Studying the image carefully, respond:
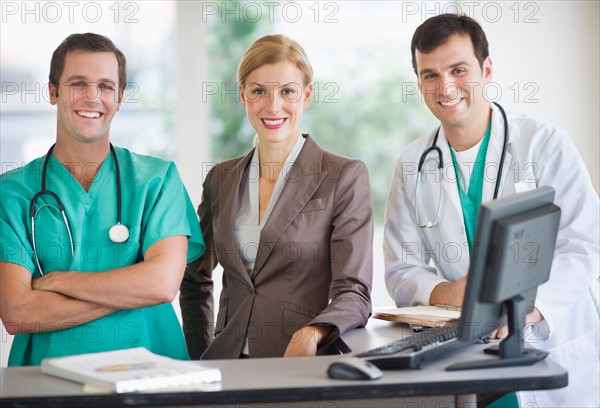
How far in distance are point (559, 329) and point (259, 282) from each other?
95cm

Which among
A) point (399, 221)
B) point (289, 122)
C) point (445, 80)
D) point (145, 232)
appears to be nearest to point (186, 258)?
point (145, 232)

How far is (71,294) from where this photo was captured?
2.17 meters

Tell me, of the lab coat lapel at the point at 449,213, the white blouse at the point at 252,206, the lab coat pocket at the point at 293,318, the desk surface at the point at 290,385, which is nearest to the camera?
the desk surface at the point at 290,385

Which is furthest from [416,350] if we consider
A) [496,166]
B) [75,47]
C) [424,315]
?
[75,47]

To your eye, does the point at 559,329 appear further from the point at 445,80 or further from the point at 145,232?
the point at 145,232

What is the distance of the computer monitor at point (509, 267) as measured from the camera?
5.57ft

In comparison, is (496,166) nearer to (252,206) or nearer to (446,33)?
(446,33)

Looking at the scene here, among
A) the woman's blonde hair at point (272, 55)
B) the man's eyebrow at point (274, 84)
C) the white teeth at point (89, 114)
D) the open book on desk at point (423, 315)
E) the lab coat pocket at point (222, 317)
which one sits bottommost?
the lab coat pocket at point (222, 317)

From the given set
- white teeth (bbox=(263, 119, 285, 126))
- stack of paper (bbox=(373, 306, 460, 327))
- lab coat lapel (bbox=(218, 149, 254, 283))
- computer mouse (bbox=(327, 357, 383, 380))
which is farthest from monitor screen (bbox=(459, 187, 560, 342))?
white teeth (bbox=(263, 119, 285, 126))

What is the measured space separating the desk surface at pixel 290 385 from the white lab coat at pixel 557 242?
66cm

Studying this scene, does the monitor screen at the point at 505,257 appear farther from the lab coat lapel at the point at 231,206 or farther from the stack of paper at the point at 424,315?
the lab coat lapel at the point at 231,206

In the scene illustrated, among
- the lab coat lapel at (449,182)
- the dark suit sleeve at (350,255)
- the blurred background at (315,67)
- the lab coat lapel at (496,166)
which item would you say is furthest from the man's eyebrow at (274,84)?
the blurred background at (315,67)

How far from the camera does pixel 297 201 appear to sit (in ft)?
8.09

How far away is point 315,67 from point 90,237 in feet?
9.80
